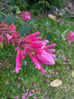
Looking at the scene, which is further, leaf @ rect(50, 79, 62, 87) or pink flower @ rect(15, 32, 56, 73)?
leaf @ rect(50, 79, 62, 87)

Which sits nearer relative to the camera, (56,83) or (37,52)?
(37,52)

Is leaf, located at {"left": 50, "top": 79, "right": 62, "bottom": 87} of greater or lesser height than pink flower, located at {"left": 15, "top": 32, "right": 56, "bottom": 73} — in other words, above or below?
below

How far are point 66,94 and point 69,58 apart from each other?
21.2 inches

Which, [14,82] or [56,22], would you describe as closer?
[14,82]

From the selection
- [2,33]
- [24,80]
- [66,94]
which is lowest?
[66,94]

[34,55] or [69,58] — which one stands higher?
[34,55]

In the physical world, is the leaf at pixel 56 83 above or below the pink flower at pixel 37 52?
below

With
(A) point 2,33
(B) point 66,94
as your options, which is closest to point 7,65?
(A) point 2,33

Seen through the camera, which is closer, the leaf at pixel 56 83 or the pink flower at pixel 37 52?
the pink flower at pixel 37 52

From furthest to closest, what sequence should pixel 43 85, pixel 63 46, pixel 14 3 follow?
pixel 63 46 → pixel 14 3 → pixel 43 85

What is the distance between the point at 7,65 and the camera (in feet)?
4.50

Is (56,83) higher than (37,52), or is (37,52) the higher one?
(37,52)

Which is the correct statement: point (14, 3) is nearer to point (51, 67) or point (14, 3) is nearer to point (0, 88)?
point (51, 67)

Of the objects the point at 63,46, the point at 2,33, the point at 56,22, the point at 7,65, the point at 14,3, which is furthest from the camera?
the point at 56,22
